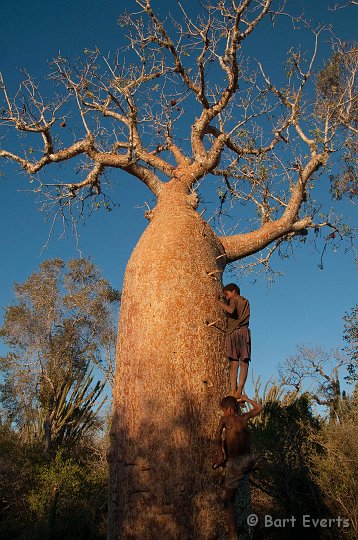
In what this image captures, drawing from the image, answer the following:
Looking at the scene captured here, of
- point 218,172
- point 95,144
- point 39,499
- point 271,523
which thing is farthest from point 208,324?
point 39,499

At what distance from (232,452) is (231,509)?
0.34 meters

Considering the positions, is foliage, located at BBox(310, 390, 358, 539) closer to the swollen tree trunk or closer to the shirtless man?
the shirtless man

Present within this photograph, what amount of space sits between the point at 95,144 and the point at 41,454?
853 cm

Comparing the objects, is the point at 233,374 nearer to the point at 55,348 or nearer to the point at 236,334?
the point at 236,334

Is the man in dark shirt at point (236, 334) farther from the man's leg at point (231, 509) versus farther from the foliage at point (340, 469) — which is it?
the foliage at point (340, 469)

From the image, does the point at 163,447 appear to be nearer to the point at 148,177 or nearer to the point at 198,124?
the point at 148,177

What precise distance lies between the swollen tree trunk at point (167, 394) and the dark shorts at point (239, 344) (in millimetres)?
79

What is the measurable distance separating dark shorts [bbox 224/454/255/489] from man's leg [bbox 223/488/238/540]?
1.3 inches

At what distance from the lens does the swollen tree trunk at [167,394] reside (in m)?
2.87

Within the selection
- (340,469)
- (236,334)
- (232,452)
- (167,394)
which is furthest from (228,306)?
(340,469)

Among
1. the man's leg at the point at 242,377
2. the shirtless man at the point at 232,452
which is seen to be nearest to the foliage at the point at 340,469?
the man's leg at the point at 242,377

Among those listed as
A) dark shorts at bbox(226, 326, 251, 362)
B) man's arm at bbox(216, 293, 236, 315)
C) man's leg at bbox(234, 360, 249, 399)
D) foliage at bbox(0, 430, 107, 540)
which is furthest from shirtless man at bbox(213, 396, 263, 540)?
foliage at bbox(0, 430, 107, 540)

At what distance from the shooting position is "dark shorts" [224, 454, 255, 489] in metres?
2.92

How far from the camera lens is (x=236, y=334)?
141 inches
